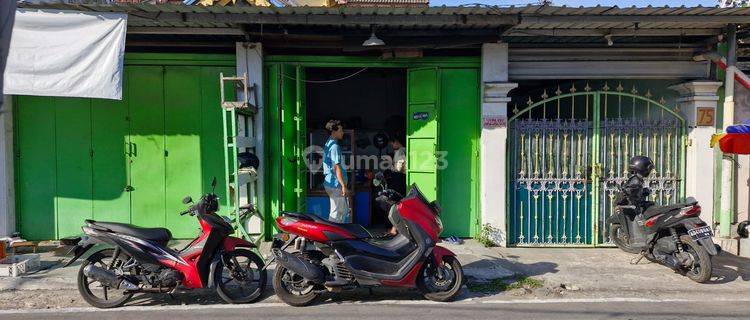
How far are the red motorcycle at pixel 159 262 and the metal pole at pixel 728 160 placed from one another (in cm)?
622

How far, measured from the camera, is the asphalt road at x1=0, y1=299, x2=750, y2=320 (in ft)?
15.5

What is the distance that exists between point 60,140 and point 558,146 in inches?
269

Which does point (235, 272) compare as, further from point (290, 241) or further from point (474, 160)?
point (474, 160)

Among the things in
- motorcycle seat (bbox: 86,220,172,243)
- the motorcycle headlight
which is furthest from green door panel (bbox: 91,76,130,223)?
the motorcycle headlight

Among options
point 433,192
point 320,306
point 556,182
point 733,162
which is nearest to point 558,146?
point 556,182

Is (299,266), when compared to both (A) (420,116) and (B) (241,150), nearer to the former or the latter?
(B) (241,150)

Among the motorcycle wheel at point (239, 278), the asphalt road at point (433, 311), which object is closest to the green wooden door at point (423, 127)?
the asphalt road at point (433, 311)

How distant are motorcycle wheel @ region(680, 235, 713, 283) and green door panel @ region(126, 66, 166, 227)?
21.6 ft

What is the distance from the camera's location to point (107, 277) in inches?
187

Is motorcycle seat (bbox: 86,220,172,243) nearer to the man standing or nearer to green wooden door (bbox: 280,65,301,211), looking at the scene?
the man standing

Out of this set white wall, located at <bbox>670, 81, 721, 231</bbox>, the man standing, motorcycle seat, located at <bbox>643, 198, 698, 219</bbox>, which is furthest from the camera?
white wall, located at <bbox>670, 81, 721, 231</bbox>

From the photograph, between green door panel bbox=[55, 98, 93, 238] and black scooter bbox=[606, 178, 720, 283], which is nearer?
black scooter bbox=[606, 178, 720, 283]

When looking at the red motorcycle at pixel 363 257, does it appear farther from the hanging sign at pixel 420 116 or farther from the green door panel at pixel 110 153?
the green door panel at pixel 110 153

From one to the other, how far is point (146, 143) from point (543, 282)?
5.48m
